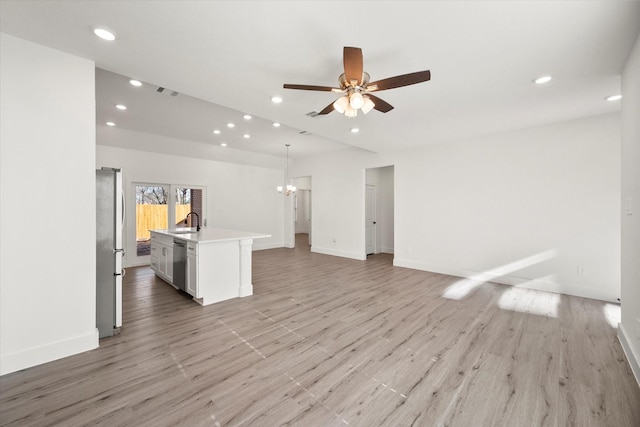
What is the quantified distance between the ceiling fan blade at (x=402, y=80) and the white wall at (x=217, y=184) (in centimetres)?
570

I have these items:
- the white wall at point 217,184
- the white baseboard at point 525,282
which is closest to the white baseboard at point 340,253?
the white baseboard at point 525,282

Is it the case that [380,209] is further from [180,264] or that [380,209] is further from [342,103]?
[342,103]

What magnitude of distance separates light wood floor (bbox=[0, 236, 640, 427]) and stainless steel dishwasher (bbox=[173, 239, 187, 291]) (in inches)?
11.9

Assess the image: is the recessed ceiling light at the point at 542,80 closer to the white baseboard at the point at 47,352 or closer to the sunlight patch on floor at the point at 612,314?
the sunlight patch on floor at the point at 612,314

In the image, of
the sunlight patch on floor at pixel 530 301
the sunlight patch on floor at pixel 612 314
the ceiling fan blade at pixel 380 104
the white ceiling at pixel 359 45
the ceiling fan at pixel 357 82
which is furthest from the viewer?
the sunlight patch on floor at pixel 530 301

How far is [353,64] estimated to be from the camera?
2045mm

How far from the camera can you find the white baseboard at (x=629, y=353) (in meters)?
2.12

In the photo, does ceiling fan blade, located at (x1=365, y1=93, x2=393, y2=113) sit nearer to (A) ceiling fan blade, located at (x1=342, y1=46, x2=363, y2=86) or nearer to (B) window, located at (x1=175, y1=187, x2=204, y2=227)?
(A) ceiling fan blade, located at (x1=342, y1=46, x2=363, y2=86)

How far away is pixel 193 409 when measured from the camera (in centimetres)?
178

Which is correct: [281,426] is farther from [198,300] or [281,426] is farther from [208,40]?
[208,40]

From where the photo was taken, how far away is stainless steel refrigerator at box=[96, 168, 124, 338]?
8.89 ft

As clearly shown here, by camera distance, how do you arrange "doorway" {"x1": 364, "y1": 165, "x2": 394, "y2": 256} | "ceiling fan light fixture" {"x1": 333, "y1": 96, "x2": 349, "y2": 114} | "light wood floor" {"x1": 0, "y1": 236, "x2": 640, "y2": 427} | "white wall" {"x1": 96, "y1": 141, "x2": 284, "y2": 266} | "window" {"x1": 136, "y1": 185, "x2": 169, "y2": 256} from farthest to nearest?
"doorway" {"x1": 364, "y1": 165, "x2": 394, "y2": 256}, "window" {"x1": 136, "y1": 185, "x2": 169, "y2": 256}, "white wall" {"x1": 96, "y1": 141, "x2": 284, "y2": 266}, "ceiling fan light fixture" {"x1": 333, "y1": 96, "x2": 349, "y2": 114}, "light wood floor" {"x1": 0, "y1": 236, "x2": 640, "y2": 427}

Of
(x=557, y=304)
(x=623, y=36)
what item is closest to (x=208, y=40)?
(x=623, y=36)

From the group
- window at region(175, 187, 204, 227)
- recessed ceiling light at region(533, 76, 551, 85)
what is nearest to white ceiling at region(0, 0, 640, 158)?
recessed ceiling light at region(533, 76, 551, 85)
